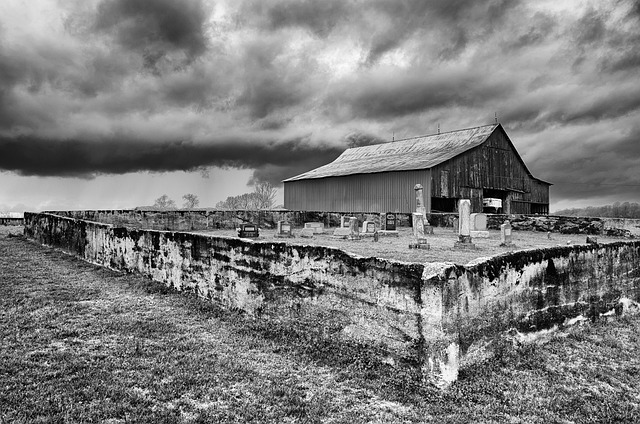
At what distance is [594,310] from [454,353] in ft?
14.5

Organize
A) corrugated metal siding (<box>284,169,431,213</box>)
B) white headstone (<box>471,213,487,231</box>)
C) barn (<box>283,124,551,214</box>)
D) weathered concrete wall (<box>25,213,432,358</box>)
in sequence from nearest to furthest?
weathered concrete wall (<box>25,213,432,358</box>), white headstone (<box>471,213,487,231</box>), corrugated metal siding (<box>284,169,431,213</box>), barn (<box>283,124,551,214</box>)

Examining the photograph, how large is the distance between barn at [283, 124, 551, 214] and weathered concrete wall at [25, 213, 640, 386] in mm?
20100

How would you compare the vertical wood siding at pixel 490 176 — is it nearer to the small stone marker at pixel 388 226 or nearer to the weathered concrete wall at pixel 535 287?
the small stone marker at pixel 388 226

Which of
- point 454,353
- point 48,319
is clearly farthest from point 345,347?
point 48,319

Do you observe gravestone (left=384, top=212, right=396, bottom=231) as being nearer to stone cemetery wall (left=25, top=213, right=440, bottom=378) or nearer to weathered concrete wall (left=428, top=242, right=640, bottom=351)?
weathered concrete wall (left=428, top=242, right=640, bottom=351)

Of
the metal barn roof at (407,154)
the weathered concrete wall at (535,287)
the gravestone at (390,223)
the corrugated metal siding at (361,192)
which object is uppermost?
the metal barn roof at (407,154)

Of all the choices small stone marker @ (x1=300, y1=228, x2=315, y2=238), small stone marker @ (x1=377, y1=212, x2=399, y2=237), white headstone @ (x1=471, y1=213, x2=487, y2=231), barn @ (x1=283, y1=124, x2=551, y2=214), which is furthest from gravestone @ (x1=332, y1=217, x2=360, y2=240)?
barn @ (x1=283, y1=124, x2=551, y2=214)

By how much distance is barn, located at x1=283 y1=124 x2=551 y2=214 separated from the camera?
1124 inches

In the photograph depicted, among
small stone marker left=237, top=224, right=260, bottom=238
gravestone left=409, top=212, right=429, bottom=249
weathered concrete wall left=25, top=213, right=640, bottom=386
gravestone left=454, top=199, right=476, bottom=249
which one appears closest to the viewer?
weathered concrete wall left=25, top=213, right=640, bottom=386

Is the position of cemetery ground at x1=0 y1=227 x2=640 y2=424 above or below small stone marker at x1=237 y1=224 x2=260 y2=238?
below

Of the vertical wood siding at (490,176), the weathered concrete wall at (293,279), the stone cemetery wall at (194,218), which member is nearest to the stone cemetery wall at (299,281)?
the weathered concrete wall at (293,279)

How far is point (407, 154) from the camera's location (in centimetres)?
3591

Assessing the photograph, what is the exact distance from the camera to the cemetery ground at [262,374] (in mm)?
4047

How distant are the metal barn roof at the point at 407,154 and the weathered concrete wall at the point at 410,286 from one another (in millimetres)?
20803
